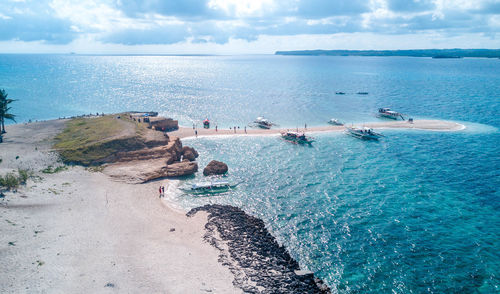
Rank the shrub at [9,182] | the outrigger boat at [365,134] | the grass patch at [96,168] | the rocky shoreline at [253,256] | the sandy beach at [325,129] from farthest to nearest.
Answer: the sandy beach at [325,129]
the outrigger boat at [365,134]
the grass patch at [96,168]
the shrub at [9,182]
the rocky shoreline at [253,256]

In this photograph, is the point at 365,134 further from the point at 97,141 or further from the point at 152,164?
the point at 97,141

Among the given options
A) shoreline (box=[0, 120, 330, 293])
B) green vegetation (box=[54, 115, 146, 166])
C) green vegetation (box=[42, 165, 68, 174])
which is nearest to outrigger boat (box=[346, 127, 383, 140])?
shoreline (box=[0, 120, 330, 293])

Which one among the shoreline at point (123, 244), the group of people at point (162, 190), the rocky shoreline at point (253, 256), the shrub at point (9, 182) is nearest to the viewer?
the shoreline at point (123, 244)

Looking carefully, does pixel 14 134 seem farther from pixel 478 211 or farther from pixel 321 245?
pixel 478 211

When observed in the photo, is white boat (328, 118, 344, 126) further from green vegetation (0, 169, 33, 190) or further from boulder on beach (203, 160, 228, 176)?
green vegetation (0, 169, 33, 190)

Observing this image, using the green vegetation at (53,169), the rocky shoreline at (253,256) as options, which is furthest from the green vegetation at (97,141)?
the rocky shoreline at (253,256)

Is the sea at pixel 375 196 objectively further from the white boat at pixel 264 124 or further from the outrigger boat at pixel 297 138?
the white boat at pixel 264 124

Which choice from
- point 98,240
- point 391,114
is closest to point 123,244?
point 98,240
